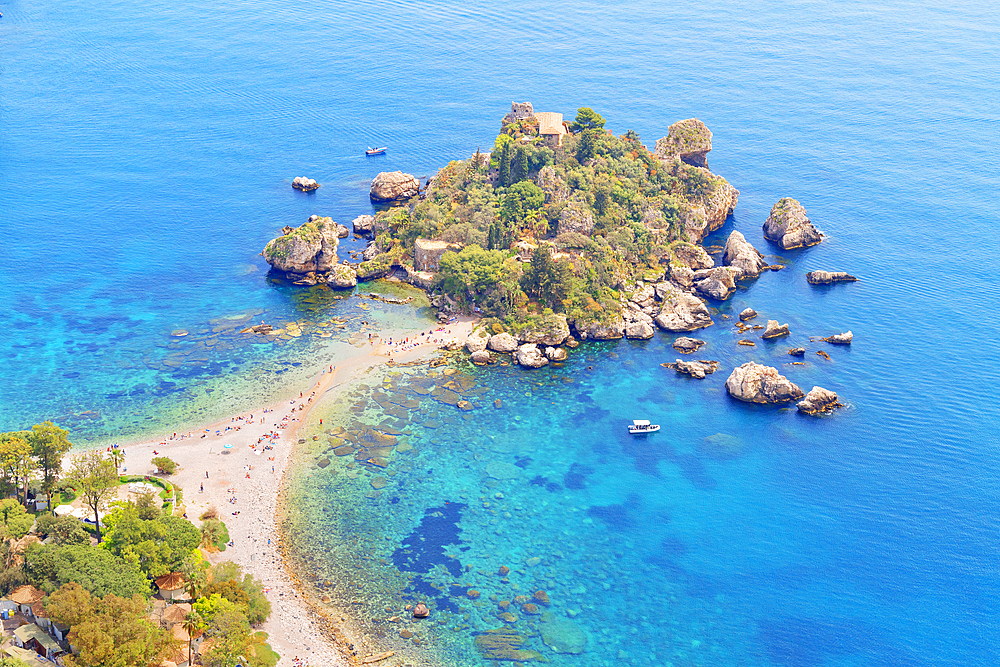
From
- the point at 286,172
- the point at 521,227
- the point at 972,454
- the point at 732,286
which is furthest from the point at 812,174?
the point at 286,172

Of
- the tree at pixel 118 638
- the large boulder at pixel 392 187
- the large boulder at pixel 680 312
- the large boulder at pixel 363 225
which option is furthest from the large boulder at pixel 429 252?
the tree at pixel 118 638

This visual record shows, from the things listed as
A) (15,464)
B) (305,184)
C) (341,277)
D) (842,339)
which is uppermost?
(305,184)

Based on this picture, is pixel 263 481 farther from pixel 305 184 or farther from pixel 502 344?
pixel 305 184

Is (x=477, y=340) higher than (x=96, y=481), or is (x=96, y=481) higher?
(x=477, y=340)

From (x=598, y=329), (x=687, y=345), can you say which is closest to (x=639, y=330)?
(x=598, y=329)

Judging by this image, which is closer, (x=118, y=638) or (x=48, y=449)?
(x=118, y=638)

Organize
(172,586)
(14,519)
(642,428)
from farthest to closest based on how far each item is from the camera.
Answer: (642,428) < (14,519) < (172,586)

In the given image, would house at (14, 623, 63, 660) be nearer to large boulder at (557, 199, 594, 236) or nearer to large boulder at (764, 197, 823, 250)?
large boulder at (557, 199, 594, 236)

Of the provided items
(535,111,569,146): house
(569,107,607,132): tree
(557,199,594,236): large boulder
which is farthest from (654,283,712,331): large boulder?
(569,107,607,132): tree
